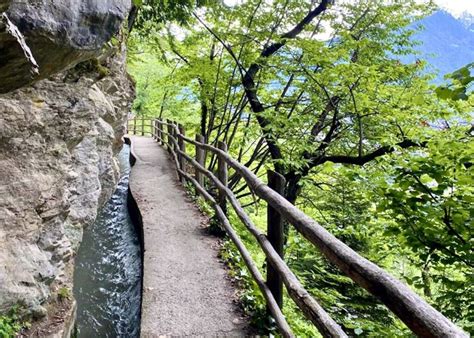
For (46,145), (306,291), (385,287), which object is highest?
(46,145)

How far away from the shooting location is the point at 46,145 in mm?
3336

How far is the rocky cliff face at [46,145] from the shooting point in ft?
6.93

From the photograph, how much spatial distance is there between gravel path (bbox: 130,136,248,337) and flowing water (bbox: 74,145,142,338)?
520 mm

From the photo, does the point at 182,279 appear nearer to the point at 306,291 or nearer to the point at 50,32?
the point at 306,291

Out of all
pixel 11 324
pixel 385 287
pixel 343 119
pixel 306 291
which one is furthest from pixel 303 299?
pixel 343 119

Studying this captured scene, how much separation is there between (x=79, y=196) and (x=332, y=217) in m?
6.03

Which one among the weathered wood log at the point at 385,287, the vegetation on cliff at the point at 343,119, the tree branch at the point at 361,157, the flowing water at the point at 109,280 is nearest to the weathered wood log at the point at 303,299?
the weathered wood log at the point at 385,287

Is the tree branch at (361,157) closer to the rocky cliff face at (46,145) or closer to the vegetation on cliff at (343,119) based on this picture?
the vegetation on cliff at (343,119)

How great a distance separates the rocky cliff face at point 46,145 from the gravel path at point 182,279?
923 millimetres

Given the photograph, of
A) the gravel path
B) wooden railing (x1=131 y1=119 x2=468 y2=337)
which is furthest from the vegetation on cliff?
wooden railing (x1=131 y1=119 x2=468 y2=337)

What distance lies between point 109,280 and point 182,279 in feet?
5.55

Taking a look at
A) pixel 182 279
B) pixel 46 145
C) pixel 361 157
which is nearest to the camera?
pixel 46 145

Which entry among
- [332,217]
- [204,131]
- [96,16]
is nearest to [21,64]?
[96,16]

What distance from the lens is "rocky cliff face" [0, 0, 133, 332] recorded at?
83.2 inches
